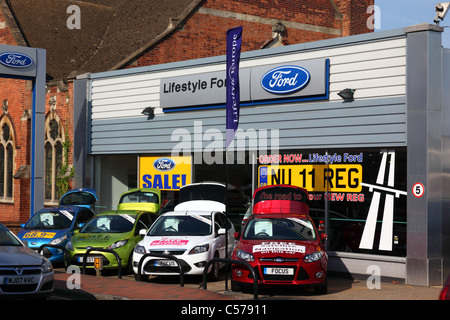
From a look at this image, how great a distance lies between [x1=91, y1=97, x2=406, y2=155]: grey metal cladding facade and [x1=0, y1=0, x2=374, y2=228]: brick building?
3.31 meters

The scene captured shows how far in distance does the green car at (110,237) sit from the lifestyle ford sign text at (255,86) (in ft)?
13.2

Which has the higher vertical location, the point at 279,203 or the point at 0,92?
the point at 0,92

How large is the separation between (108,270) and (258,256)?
5558mm

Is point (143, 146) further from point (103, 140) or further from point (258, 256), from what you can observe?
point (258, 256)

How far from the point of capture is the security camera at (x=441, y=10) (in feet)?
51.6

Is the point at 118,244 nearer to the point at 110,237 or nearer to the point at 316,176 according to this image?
the point at 110,237

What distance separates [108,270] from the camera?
1677 centimetres

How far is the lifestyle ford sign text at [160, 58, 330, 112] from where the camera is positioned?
16.8m

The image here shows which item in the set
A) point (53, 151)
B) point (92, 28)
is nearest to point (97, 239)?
point (53, 151)

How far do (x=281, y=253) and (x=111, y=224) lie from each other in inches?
233

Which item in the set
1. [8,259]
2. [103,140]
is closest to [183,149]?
[103,140]

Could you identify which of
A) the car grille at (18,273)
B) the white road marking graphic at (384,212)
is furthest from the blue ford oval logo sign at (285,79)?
the car grille at (18,273)

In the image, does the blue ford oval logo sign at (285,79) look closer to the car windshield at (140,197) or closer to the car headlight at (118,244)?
the car windshield at (140,197)

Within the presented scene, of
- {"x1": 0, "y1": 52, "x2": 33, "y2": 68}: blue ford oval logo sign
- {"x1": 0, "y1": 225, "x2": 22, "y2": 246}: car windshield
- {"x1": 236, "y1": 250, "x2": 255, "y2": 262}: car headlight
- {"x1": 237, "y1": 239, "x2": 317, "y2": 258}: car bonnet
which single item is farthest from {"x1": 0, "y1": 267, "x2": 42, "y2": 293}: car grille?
{"x1": 0, "y1": 52, "x2": 33, "y2": 68}: blue ford oval logo sign
